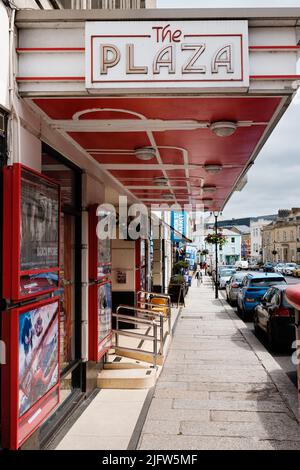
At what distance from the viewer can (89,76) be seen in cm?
404

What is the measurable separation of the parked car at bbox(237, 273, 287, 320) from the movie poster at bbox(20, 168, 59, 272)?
1235cm

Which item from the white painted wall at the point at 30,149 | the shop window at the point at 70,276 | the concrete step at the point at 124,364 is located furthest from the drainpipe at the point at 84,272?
the white painted wall at the point at 30,149

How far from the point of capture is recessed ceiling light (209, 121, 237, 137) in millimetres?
4898

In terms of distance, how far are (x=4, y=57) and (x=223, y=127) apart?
7.41 feet

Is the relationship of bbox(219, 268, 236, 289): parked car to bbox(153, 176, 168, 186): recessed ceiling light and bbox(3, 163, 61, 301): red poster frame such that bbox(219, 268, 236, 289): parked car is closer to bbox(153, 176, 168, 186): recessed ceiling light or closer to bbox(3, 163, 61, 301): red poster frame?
bbox(153, 176, 168, 186): recessed ceiling light

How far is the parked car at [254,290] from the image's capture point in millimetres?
16172

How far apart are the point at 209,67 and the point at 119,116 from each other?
3.98ft

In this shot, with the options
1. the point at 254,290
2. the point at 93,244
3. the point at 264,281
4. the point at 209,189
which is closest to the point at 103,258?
the point at 93,244

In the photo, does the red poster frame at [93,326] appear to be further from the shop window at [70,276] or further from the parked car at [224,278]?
the parked car at [224,278]

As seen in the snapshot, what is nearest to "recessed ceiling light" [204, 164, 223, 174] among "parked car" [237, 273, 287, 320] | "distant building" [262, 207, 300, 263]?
"parked car" [237, 273, 287, 320]

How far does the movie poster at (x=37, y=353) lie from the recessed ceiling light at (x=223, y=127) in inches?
97.0

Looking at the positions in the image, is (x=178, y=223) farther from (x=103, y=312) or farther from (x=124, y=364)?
(x=103, y=312)

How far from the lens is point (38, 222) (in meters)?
4.32
